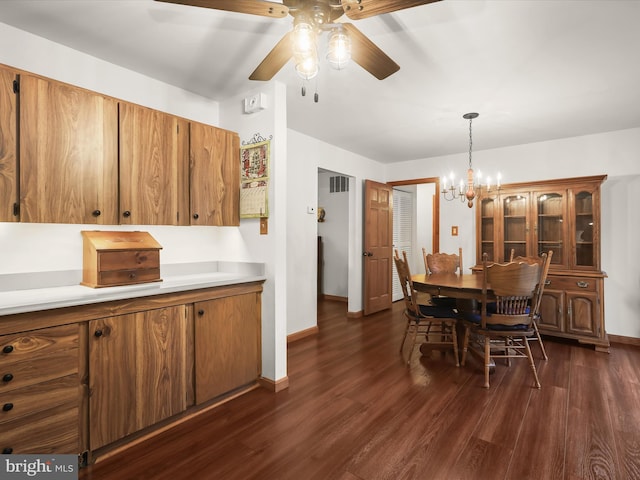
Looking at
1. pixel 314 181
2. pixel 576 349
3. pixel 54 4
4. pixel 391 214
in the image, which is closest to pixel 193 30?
pixel 54 4

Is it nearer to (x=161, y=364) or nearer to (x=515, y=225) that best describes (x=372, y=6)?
(x=161, y=364)

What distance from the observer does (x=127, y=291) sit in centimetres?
199

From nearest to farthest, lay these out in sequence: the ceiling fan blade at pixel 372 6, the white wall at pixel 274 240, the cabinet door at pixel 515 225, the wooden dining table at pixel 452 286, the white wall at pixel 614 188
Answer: the ceiling fan blade at pixel 372 6
the white wall at pixel 274 240
the wooden dining table at pixel 452 286
the white wall at pixel 614 188
the cabinet door at pixel 515 225

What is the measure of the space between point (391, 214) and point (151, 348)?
4.38 meters

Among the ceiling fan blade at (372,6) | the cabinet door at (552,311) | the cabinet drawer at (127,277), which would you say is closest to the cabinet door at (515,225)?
the cabinet door at (552,311)

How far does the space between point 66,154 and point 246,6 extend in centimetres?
140

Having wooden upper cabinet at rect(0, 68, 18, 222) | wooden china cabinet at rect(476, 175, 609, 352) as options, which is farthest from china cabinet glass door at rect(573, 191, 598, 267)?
wooden upper cabinet at rect(0, 68, 18, 222)

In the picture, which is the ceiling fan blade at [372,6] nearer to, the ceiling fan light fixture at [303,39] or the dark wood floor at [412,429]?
the ceiling fan light fixture at [303,39]

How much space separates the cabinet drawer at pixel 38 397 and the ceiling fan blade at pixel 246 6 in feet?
6.17

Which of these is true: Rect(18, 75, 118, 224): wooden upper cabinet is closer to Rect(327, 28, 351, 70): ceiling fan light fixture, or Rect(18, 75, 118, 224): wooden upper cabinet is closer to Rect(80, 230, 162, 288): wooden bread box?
Rect(80, 230, 162, 288): wooden bread box

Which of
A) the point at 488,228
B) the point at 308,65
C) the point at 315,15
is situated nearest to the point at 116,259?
the point at 308,65

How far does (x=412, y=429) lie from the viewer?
7.10 ft

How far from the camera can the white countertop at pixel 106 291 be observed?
1.64 metres

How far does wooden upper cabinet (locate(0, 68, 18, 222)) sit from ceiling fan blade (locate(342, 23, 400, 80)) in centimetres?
178
